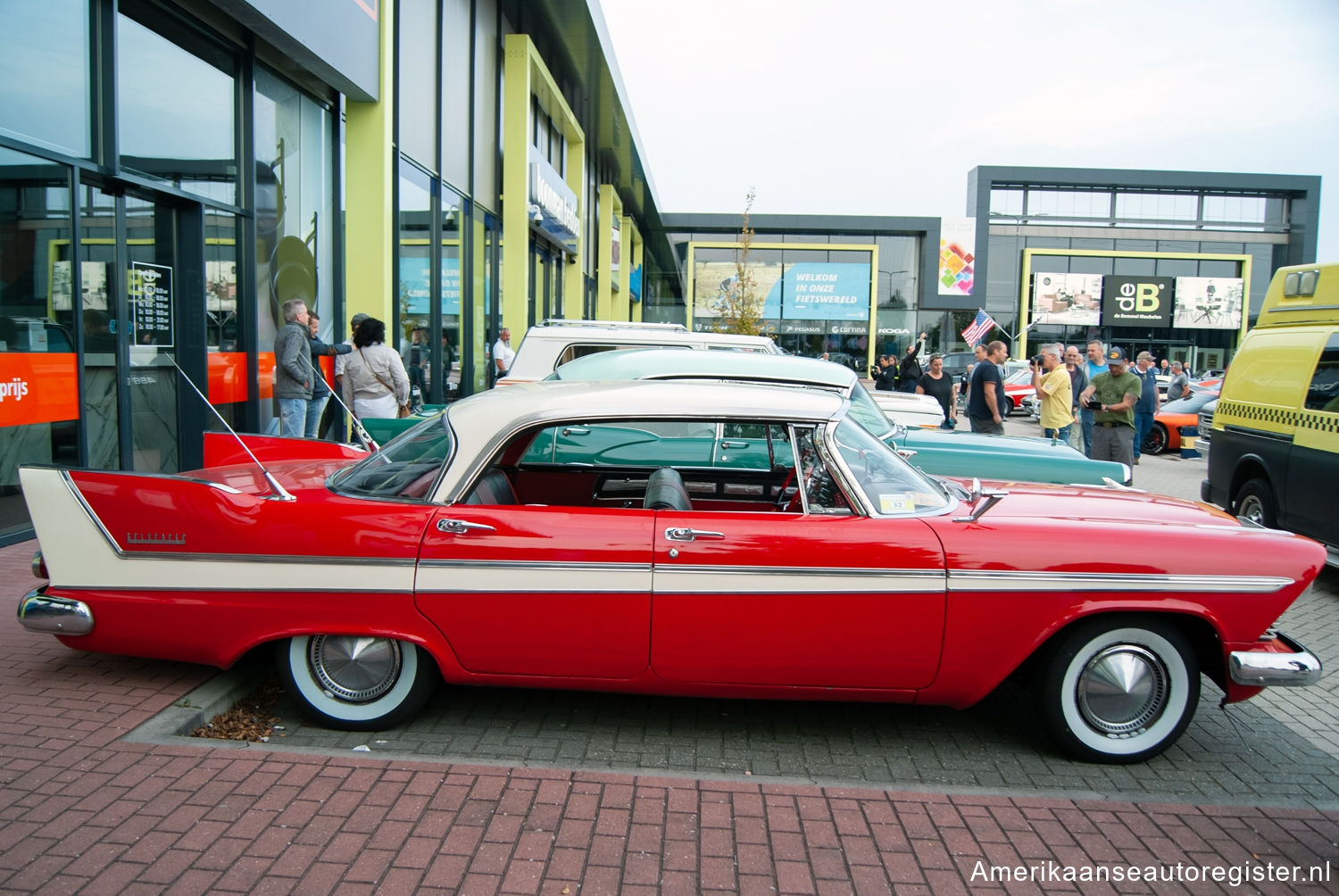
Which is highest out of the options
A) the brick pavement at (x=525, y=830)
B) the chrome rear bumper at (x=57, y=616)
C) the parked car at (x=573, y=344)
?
the parked car at (x=573, y=344)

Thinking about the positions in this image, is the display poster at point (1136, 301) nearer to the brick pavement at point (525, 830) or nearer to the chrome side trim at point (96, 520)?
the brick pavement at point (525, 830)

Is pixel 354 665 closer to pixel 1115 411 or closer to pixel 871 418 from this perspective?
pixel 871 418

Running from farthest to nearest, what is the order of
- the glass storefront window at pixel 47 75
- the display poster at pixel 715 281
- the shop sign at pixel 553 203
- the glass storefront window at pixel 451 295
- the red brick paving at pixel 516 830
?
the display poster at pixel 715 281
the shop sign at pixel 553 203
the glass storefront window at pixel 451 295
the glass storefront window at pixel 47 75
the red brick paving at pixel 516 830

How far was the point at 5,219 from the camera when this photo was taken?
5.72 meters

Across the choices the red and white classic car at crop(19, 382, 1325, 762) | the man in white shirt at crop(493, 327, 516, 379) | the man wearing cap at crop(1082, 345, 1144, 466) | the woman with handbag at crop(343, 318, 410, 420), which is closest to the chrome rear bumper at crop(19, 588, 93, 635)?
the red and white classic car at crop(19, 382, 1325, 762)

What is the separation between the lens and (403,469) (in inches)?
147

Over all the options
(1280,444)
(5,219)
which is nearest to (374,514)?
(5,219)

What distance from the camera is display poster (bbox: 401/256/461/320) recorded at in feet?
36.4

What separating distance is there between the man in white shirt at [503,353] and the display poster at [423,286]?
147cm

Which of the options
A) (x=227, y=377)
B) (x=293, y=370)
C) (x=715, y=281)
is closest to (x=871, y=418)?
(x=293, y=370)

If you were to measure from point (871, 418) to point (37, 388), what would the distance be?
571 centimetres

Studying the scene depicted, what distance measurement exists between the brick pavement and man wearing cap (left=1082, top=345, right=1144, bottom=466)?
6.96 metres

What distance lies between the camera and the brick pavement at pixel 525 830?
2.57 meters

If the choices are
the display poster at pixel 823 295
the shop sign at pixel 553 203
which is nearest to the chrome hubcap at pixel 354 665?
the shop sign at pixel 553 203
